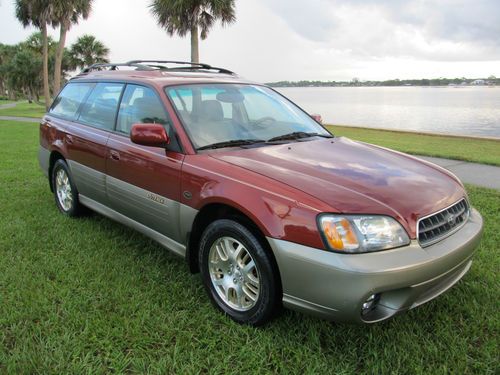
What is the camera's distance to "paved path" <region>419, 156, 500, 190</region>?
21.7 feet

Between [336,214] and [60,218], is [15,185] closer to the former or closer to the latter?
[60,218]

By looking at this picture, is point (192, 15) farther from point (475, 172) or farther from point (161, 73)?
point (161, 73)

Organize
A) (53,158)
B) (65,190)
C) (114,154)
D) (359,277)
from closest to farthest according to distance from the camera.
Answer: (359,277) → (114,154) → (65,190) → (53,158)

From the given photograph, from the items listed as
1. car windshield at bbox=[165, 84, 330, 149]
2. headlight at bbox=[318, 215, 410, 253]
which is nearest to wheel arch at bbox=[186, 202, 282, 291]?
headlight at bbox=[318, 215, 410, 253]

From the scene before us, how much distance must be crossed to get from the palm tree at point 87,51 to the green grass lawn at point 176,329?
3913 cm

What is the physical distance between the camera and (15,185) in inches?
255

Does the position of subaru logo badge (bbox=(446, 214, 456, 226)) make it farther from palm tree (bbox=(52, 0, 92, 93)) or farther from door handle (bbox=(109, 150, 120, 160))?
palm tree (bbox=(52, 0, 92, 93))

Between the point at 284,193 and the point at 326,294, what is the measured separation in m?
0.61

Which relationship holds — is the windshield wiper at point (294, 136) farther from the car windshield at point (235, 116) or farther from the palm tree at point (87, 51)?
the palm tree at point (87, 51)

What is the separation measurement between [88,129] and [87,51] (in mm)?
38892

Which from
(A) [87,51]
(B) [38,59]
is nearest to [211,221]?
(A) [87,51]

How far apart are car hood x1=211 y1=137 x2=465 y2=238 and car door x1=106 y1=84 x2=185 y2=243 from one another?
435mm

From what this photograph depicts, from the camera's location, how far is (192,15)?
18844mm

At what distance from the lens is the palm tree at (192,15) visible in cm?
1845
